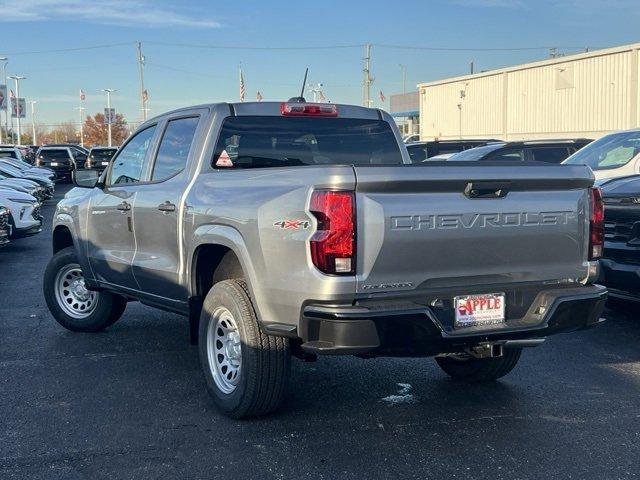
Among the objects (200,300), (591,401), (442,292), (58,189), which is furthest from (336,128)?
(58,189)

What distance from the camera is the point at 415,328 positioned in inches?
167

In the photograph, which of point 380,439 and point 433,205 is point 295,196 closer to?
point 433,205

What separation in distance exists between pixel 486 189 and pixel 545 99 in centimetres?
3630

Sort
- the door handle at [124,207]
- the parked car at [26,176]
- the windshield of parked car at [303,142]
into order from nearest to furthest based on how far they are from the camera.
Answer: the windshield of parked car at [303,142] < the door handle at [124,207] < the parked car at [26,176]

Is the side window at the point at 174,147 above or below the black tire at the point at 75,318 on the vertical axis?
above

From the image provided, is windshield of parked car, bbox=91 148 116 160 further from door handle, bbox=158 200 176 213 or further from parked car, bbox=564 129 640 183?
door handle, bbox=158 200 176 213

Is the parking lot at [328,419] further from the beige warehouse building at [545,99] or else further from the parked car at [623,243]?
the beige warehouse building at [545,99]

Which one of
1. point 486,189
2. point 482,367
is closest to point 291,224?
point 486,189

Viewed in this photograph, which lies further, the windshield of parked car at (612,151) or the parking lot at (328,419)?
the windshield of parked car at (612,151)

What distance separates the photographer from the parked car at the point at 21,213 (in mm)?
14109

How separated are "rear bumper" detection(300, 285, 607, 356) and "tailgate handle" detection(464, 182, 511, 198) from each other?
26.1 inches

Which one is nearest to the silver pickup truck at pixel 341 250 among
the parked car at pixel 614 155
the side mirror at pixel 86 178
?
the side mirror at pixel 86 178

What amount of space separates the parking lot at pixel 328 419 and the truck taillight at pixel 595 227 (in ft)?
3.49

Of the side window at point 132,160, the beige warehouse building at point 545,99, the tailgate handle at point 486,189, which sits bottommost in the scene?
the tailgate handle at point 486,189
